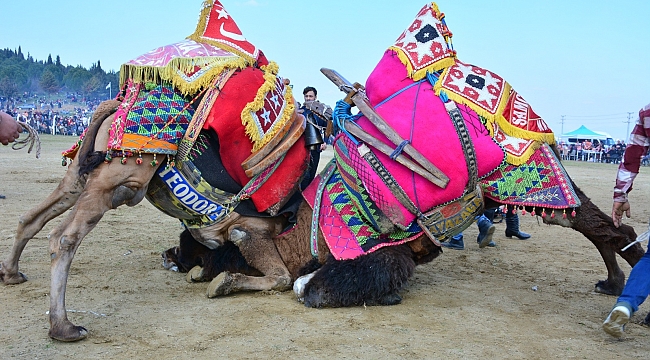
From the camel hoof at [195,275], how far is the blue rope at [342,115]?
5.45 feet

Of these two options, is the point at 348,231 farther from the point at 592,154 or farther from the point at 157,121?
the point at 592,154

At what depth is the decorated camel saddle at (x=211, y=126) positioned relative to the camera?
4.41 meters

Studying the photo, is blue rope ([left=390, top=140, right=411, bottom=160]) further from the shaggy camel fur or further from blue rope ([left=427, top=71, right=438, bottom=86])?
the shaggy camel fur

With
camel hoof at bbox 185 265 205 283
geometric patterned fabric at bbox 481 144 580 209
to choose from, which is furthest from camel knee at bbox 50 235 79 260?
geometric patterned fabric at bbox 481 144 580 209

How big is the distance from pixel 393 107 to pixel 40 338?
112 inches

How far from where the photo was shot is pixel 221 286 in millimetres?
4645

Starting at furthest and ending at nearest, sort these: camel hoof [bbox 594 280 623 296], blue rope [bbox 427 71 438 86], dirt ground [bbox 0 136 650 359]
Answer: camel hoof [bbox 594 280 623 296]
blue rope [bbox 427 71 438 86]
dirt ground [bbox 0 136 650 359]

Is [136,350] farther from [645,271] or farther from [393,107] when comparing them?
[645,271]

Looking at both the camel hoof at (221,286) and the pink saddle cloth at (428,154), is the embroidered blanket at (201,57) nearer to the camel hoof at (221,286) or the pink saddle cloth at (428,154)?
the pink saddle cloth at (428,154)

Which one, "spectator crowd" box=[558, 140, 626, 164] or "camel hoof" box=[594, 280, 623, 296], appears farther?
"spectator crowd" box=[558, 140, 626, 164]

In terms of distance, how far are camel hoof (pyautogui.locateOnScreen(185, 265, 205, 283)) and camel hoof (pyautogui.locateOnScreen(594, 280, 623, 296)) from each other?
3.26 metres

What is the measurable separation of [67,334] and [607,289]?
4.03 meters

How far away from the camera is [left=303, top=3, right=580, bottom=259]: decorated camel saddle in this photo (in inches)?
178

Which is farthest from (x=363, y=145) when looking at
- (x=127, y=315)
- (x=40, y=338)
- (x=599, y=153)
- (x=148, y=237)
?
(x=599, y=153)
